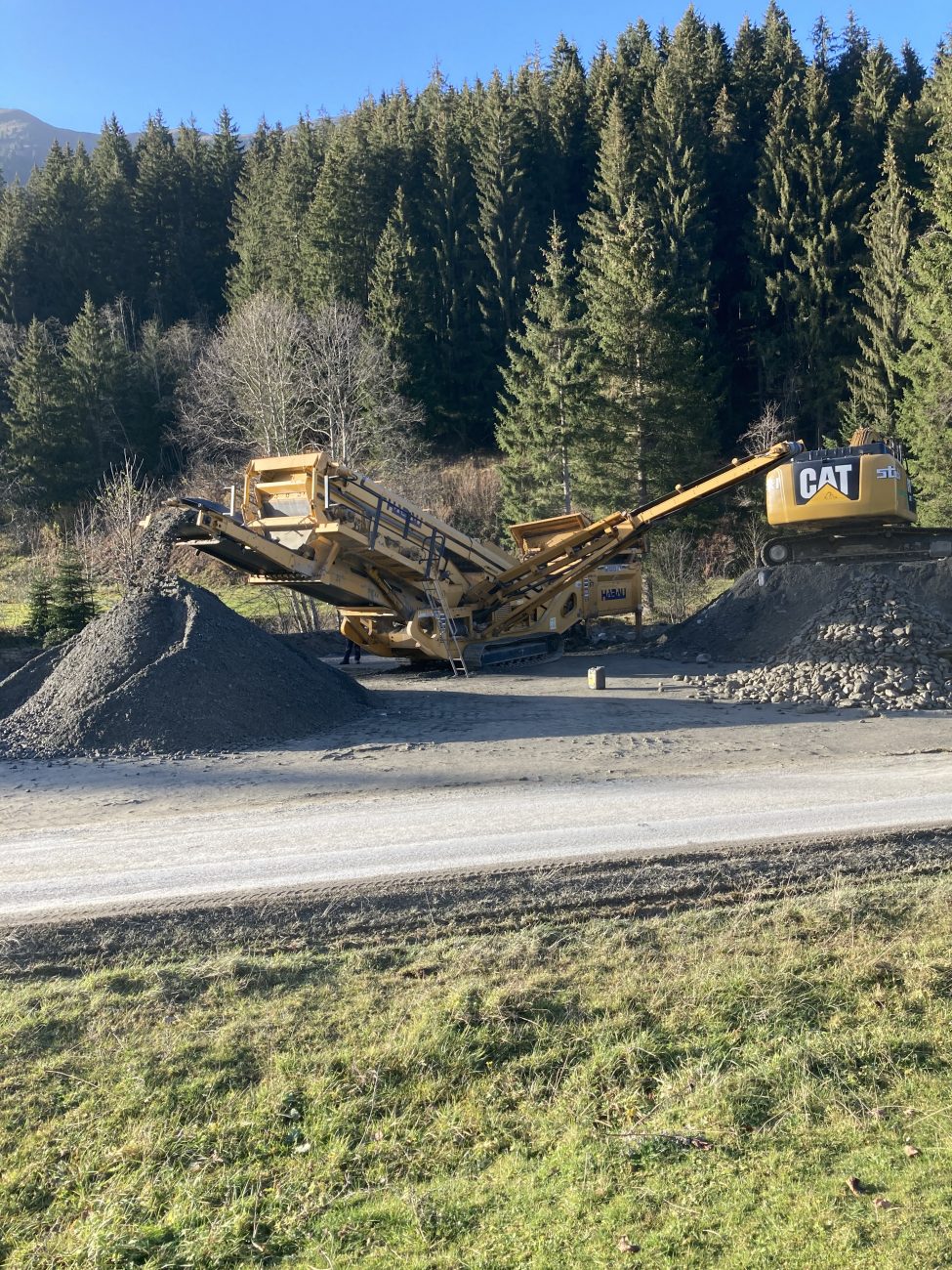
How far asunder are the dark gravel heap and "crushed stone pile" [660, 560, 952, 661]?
8.68 m

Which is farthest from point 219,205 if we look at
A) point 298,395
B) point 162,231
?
point 298,395

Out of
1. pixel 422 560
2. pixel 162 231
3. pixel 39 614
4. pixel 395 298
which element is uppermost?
pixel 162 231

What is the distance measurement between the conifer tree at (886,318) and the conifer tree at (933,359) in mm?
2758

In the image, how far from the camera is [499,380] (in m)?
47.5

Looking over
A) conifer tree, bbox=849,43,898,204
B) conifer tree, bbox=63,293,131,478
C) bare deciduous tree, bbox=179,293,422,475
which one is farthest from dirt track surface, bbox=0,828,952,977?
conifer tree, bbox=849,43,898,204

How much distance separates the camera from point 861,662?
51.3ft

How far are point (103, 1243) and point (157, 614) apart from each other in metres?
12.1

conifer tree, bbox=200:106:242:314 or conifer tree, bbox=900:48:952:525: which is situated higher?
conifer tree, bbox=200:106:242:314

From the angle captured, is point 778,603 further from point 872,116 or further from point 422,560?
point 872,116

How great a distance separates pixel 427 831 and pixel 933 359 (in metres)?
26.9

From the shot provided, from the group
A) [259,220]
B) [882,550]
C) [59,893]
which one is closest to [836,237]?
[882,550]

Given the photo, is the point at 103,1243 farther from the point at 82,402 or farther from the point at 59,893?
the point at 82,402

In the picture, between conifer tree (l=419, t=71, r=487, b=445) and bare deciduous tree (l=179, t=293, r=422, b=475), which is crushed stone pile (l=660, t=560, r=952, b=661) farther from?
conifer tree (l=419, t=71, r=487, b=445)

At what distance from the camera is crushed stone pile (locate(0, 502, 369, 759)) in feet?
41.7
